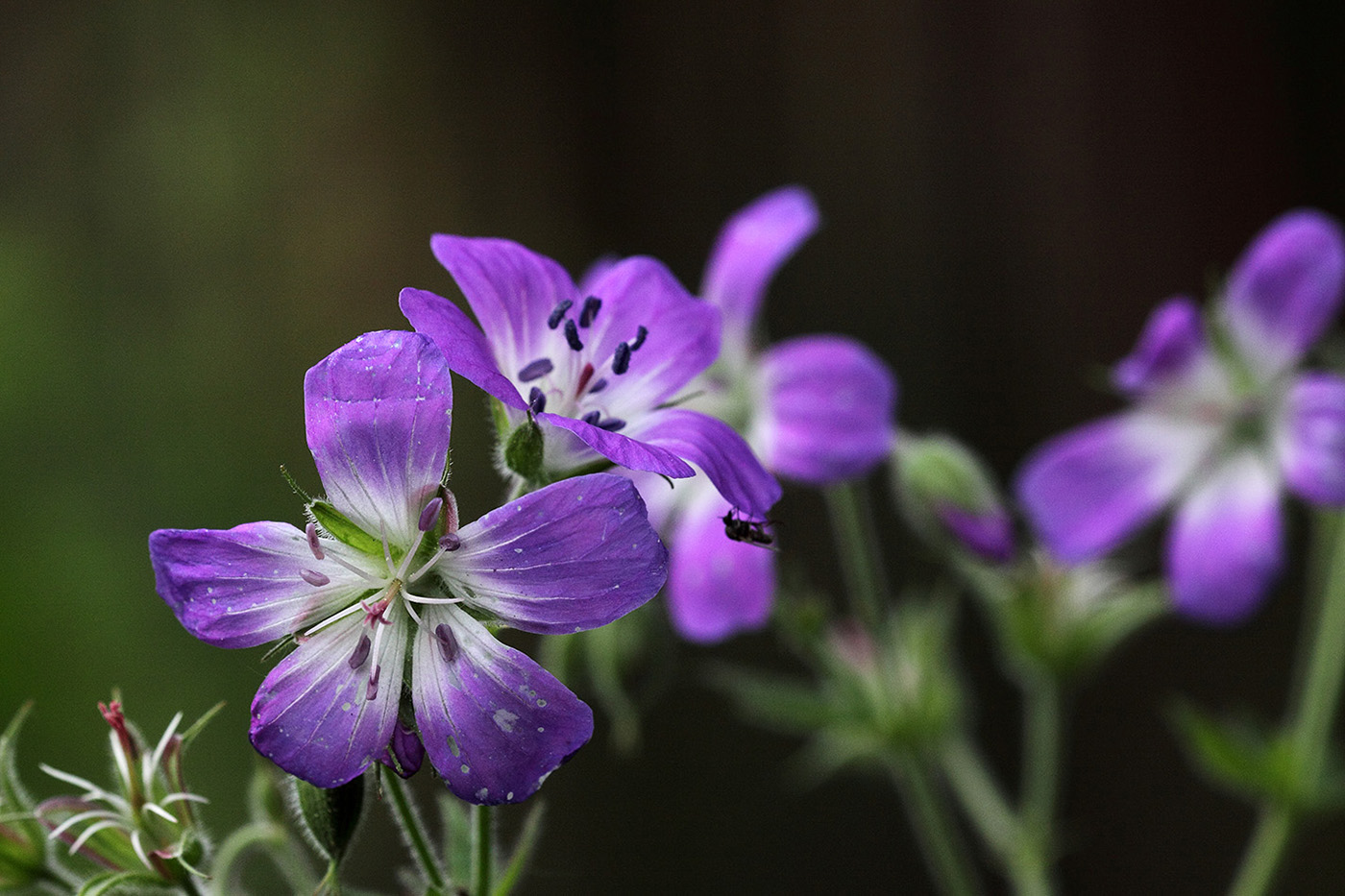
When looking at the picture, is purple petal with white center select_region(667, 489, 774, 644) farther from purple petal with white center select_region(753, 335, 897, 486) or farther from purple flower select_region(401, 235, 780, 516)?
purple flower select_region(401, 235, 780, 516)

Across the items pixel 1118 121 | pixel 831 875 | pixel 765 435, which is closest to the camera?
pixel 765 435

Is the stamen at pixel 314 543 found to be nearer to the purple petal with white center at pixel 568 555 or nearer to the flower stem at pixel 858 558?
the purple petal with white center at pixel 568 555

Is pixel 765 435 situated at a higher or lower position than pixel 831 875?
higher

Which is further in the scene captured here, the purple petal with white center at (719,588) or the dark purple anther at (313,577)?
the purple petal with white center at (719,588)

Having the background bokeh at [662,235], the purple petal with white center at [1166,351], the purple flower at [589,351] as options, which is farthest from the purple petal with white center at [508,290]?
the background bokeh at [662,235]

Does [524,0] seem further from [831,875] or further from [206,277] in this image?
[831,875]

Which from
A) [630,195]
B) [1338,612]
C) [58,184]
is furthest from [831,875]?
[58,184]

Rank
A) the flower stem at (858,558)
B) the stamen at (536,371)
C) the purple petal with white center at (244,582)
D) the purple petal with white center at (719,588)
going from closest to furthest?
the purple petal with white center at (244,582)
the stamen at (536,371)
the purple petal with white center at (719,588)
the flower stem at (858,558)

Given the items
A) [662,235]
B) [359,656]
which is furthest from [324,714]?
[662,235]
